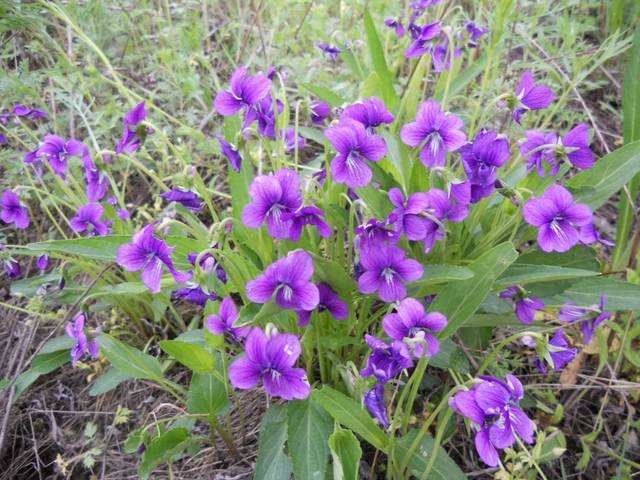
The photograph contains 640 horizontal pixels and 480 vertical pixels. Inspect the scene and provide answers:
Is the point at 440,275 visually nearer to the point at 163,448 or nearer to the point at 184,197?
Answer: the point at 184,197

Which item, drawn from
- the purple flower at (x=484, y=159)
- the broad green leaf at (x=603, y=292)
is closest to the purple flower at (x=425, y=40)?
the purple flower at (x=484, y=159)

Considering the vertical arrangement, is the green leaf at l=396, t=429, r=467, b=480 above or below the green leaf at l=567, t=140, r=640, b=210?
below

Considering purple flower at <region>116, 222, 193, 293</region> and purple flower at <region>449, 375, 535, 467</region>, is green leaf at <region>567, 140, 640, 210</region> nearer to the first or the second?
purple flower at <region>449, 375, 535, 467</region>

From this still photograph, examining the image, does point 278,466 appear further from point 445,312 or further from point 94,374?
point 94,374

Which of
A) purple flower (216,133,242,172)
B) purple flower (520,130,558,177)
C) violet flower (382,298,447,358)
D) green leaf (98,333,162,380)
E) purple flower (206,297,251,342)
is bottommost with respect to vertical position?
green leaf (98,333,162,380)

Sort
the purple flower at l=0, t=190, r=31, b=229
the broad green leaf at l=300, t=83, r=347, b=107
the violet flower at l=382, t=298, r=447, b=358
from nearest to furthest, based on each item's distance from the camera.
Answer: the violet flower at l=382, t=298, r=447, b=358 → the purple flower at l=0, t=190, r=31, b=229 → the broad green leaf at l=300, t=83, r=347, b=107

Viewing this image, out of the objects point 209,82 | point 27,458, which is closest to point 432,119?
point 27,458

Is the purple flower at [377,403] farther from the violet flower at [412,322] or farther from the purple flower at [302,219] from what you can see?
the purple flower at [302,219]

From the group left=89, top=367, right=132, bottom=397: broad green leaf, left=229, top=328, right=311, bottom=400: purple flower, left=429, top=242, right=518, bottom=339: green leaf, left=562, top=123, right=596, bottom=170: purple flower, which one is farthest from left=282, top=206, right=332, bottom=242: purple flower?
left=89, top=367, right=132, bottom=397: broad green leaf
